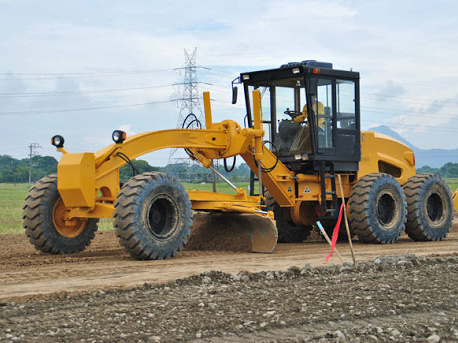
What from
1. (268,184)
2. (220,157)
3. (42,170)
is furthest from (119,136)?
(42,170)

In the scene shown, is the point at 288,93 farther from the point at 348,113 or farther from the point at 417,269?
the point at 417,269

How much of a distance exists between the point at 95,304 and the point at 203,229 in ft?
21.4

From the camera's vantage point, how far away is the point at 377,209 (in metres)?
15.0

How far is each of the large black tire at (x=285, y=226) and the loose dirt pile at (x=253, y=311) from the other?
20.4 feet

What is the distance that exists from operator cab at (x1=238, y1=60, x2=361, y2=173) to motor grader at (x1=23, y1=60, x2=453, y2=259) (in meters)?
0.02

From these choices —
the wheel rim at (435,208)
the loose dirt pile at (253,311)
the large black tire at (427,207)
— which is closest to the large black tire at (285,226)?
the large black tire at (427,207)

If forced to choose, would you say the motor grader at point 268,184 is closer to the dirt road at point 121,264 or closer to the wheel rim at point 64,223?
the wheel rim at point 64,223

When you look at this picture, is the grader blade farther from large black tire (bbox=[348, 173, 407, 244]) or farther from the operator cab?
large black tire (bbox=[348, 173, 407, 244])

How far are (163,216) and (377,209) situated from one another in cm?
500

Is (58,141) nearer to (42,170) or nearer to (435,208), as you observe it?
(435,208)

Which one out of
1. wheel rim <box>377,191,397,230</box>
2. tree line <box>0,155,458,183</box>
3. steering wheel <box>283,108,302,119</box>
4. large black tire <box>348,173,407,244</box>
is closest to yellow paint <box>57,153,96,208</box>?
steering wheel <box>283,108,302,119</box>

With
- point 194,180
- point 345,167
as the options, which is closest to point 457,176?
point 194,180

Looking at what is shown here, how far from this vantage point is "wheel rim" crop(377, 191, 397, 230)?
15188mm

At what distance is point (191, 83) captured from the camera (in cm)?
5225
